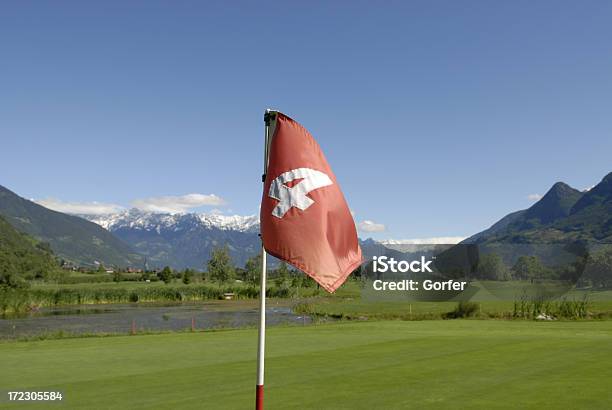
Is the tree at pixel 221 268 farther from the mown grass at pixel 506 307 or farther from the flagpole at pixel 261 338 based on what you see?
the flagpole at pixel 261 338

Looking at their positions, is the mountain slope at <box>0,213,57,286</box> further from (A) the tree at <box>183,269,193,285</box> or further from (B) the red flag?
(B) the red flag

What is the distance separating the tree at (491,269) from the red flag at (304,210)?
61698 mm

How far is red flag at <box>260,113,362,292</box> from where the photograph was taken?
8.76 m

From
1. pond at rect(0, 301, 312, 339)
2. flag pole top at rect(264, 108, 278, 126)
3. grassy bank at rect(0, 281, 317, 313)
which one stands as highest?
flag pole top at rect(264, 108, 278, 126)

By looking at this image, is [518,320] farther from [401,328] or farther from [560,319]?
[401,328]

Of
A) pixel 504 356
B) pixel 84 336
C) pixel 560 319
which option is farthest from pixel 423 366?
pixel 560 319

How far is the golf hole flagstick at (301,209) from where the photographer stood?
8.75 m

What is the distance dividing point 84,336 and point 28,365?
16.5 metres

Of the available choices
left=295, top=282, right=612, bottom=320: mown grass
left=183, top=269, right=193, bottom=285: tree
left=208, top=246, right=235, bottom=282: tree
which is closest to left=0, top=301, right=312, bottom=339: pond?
left=295, top=282, right=612, bottom=320: mown grass

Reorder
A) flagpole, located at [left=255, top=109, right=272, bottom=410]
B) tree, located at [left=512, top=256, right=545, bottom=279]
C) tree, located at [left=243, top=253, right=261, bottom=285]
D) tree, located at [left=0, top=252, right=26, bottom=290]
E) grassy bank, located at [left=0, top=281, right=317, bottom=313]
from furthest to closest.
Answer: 1. tree, located at [left=243, top=253, right=261, bottom=285]
2. tree, located at [left=0, top=252, right=26, bottom=290]
3. grassy bank, located at [left=0, top=281, right=317, bottom=313]
4. tree, located at [left=512, top=256, right=545, bottom=279]
5. flagpole, located at [left=255, top=109, right=272, bottom=410]

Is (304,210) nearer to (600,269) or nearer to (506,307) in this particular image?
(506,307)

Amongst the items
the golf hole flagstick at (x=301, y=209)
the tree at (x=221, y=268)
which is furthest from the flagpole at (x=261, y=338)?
the tree at (x=221, y=268)

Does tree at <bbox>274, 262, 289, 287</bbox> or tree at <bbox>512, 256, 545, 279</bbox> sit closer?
tree at <bbox>512, 256, 545, 279</bbox>

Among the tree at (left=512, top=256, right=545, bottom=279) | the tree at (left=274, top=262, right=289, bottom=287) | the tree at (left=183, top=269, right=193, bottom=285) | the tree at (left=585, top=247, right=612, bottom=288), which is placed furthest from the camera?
the tree at (left=183, top=269, right=193, bottom=285)
